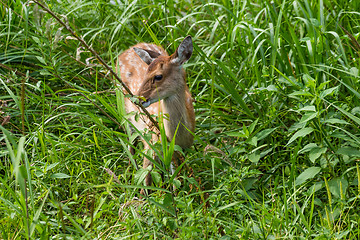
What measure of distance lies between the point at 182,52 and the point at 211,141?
29.9 inches

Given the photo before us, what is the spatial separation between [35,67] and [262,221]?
9.60 feet

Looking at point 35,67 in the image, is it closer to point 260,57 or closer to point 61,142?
point 61,142

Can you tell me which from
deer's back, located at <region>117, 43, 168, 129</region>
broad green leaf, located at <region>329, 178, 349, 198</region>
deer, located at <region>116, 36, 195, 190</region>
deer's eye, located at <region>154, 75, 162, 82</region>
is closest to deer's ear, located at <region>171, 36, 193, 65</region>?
deer, located at <region>116, 36, 195, 190</region>

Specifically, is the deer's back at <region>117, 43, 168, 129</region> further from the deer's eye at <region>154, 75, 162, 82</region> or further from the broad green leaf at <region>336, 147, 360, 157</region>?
the broad green leaf at <region>336, 147, 360, 157</region>

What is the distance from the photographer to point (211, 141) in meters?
4.18

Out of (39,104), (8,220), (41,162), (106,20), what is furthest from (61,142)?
(106,20)

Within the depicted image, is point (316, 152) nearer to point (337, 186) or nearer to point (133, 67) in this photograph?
point (337, 186)

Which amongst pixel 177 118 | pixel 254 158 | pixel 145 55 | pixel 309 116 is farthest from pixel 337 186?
pixel 145 55

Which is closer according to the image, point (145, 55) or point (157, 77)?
point (157, 77)

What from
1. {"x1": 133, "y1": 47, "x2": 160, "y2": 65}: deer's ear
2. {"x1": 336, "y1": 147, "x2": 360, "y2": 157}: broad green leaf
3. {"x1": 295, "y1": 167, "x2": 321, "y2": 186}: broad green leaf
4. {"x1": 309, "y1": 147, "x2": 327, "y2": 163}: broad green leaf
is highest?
{"x1": 133, "y1": 47, "x2": 160, "y2": 65}: deer's ear

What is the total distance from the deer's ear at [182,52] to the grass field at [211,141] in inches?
3.2

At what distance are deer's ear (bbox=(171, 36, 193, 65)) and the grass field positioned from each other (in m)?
0.08

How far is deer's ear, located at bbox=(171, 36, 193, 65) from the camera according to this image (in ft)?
12.4

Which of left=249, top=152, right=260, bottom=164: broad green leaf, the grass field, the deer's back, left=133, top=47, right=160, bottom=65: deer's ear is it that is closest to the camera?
the grass field
